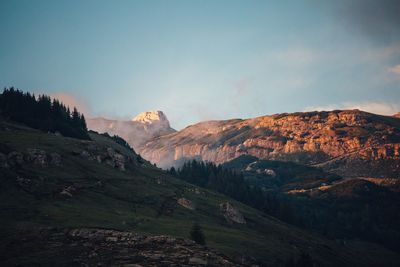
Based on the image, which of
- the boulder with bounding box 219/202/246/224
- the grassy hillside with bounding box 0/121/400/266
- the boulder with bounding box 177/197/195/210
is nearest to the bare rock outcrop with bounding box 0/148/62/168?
the grassy hillside with bounding box 0/121/400/266

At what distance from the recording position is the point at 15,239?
80.1m

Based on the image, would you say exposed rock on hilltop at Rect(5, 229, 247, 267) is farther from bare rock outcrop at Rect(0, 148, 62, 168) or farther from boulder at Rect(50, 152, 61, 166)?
boulder at Rect(50, 152, 61, 166)

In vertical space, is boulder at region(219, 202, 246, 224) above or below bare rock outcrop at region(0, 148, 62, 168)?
below

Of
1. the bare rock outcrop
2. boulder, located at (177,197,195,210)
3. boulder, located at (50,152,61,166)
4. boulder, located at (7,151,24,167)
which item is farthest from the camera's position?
boulder, located at (177,197,195,210)

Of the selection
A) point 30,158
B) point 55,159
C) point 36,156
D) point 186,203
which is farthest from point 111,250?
point 186,203

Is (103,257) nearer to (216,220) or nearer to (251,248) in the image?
(251,248)

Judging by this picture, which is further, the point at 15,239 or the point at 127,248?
the point at 15,239

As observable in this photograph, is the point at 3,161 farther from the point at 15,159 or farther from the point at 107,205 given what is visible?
the point at 107,205

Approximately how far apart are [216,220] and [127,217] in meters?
51.8

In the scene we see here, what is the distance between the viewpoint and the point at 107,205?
130750 mm

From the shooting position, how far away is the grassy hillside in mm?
105625

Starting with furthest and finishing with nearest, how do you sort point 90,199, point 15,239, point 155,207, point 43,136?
1. point 43,136
2. point 155,207
3. point 90,199
4. point 15,239

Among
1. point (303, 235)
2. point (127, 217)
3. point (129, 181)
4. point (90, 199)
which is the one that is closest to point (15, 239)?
point (127, 217)

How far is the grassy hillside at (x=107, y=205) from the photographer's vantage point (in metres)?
106
